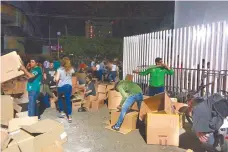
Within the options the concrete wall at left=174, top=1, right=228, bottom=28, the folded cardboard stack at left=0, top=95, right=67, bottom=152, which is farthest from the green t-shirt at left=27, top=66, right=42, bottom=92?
the concrete wall at left=174, top=1, right=228, bottom=28

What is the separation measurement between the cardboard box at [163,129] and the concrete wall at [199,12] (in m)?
6.39

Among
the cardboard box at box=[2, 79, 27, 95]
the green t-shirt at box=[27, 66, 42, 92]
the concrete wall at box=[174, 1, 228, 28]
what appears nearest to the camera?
the green t-shirt at box=[27, 66, 42, 92]

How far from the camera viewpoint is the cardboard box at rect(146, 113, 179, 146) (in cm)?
539

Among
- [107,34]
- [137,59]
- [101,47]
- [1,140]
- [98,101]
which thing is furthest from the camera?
[107,34]

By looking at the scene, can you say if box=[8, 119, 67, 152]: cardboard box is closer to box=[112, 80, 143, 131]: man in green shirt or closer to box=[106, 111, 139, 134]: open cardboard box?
A: box=[112, 80, 143, 131]: man in green shirt

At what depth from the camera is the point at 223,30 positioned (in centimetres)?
773

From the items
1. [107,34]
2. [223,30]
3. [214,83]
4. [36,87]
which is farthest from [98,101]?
[107,34]

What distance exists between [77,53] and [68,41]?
1.47 m

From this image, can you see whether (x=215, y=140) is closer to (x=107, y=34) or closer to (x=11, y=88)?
(x=11, y=88)

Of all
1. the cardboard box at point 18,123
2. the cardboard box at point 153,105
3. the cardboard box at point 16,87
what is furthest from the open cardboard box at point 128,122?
the cardboard box at point 16,87

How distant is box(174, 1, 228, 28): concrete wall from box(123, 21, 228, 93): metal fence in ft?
6.88

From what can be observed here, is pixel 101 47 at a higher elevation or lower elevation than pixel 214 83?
higher

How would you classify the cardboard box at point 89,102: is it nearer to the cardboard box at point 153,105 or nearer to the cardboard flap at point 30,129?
the cardboard box at point 153,105

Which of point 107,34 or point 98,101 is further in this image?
point 107,34
